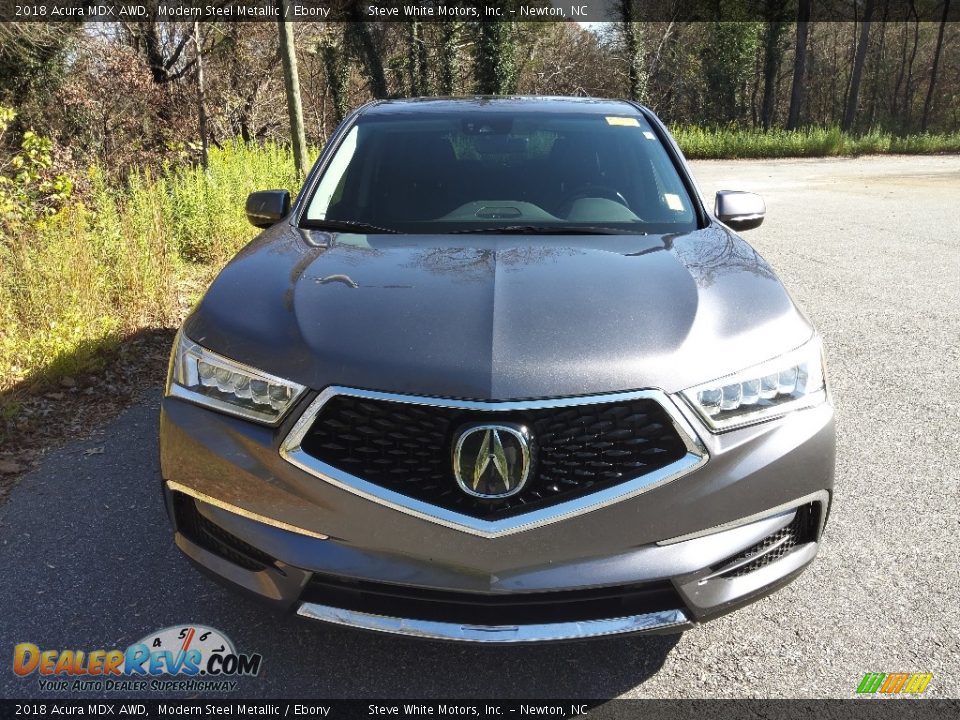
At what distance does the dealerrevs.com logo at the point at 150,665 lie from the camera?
7.69 feet

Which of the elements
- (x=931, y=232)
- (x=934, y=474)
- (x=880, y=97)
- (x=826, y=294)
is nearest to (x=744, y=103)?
(x=880, y=97)

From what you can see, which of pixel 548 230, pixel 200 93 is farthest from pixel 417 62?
pixel 548 230

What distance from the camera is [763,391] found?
2.16 metres

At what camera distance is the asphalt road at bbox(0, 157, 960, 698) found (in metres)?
2.34

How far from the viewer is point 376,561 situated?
2.00m

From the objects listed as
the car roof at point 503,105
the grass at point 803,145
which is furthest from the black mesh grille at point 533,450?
the grass at point 803,145

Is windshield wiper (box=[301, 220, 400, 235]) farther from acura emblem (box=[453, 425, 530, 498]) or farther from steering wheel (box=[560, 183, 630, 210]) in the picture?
acura emblem (box=[453, 425, 530, 498])

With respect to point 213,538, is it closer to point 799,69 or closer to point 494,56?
point 494,56

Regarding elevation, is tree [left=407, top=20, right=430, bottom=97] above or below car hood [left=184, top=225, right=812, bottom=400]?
below

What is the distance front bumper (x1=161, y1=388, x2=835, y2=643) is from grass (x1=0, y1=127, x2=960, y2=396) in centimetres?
284

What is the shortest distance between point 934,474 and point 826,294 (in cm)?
385

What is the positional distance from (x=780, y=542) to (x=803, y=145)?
3083 cm

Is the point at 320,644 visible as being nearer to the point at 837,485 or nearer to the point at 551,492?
the point at 551,492

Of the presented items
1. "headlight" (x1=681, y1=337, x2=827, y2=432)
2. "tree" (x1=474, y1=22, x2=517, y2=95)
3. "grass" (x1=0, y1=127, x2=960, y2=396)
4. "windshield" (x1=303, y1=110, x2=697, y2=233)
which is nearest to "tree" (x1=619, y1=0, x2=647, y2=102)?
"tree" (x1=474, y1=22, x2=517, y2=95)
